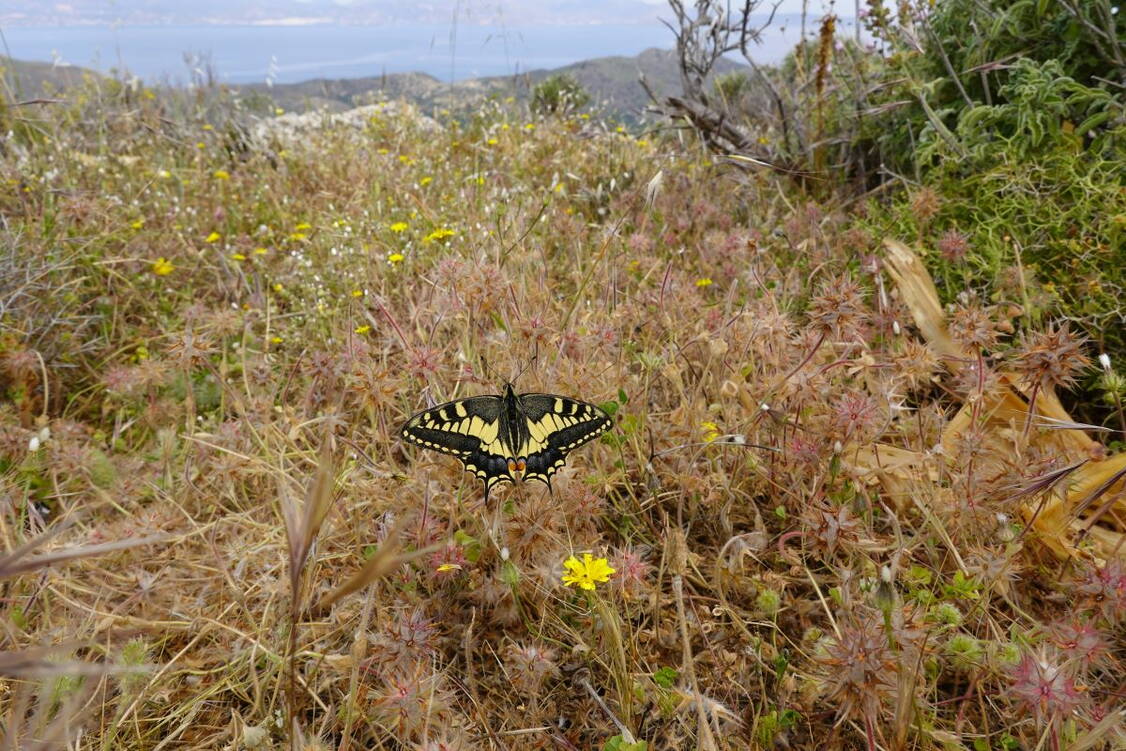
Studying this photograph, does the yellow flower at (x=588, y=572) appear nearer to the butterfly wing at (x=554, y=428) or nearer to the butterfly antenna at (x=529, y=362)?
the butterfly wing at (x=554, y=428)

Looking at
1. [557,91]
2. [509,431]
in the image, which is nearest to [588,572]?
[509,431]

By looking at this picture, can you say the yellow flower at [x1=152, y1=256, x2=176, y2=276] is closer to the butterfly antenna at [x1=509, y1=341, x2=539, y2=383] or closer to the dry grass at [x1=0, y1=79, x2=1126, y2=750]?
the dry grass at [x1=0, y1=79, x2=1126, y2=750]

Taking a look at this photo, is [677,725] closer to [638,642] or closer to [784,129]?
[638,642]

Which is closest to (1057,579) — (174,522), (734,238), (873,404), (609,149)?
(873,404)

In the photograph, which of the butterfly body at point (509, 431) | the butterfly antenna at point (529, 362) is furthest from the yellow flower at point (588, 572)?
the butterfly antenna at point (529, 362)

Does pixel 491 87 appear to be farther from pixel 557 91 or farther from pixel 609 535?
pixel 609 535

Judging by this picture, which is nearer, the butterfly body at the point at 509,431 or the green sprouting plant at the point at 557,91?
the butterfly body at the point at 509,431

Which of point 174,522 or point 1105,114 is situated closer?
point 174,522
